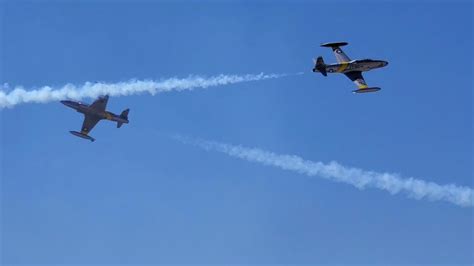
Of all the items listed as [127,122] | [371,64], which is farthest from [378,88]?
[127,122]

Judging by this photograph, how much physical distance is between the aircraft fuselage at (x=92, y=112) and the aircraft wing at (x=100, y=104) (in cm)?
38

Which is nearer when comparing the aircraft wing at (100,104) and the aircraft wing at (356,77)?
the aircraft wing at (356,77)

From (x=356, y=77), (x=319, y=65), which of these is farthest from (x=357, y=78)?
(x=319, y=65)

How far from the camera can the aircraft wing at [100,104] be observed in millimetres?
120500

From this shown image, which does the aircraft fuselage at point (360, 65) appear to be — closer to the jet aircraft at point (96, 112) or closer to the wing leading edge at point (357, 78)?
the wing leading edge at point (357, 78)

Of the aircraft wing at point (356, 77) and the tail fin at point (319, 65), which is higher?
the aircraft wing at point (356, 77)

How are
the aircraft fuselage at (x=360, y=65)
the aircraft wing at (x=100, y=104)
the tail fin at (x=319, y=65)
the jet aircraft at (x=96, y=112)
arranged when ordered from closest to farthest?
1. the tail fin at (x=319, y=65)
2. the aircraft fuselage at (x=360, y=65)
3. the jet aircraft at (x=96, y=112)
4. the aircraft wing at (x=100, y=104)

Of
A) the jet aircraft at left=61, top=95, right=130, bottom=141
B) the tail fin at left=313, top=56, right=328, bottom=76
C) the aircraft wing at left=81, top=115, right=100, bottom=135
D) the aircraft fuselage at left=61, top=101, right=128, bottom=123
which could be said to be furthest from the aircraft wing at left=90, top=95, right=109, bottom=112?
the tail fin at left=313, top=56, right=328, bottom=76

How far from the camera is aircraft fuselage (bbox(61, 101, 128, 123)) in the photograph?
11906 centimetres

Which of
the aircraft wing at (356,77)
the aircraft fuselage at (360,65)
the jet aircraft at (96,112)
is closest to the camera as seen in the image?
the aircraft fuselage at (360,65)

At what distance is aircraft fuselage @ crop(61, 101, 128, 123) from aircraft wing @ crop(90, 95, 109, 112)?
38 centimetres

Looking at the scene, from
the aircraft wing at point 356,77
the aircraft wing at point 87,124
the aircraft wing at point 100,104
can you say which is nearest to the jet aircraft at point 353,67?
the aircraft wing at point 356,77

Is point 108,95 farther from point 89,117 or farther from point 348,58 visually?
point 348,58

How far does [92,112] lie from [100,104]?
56.9 inches
